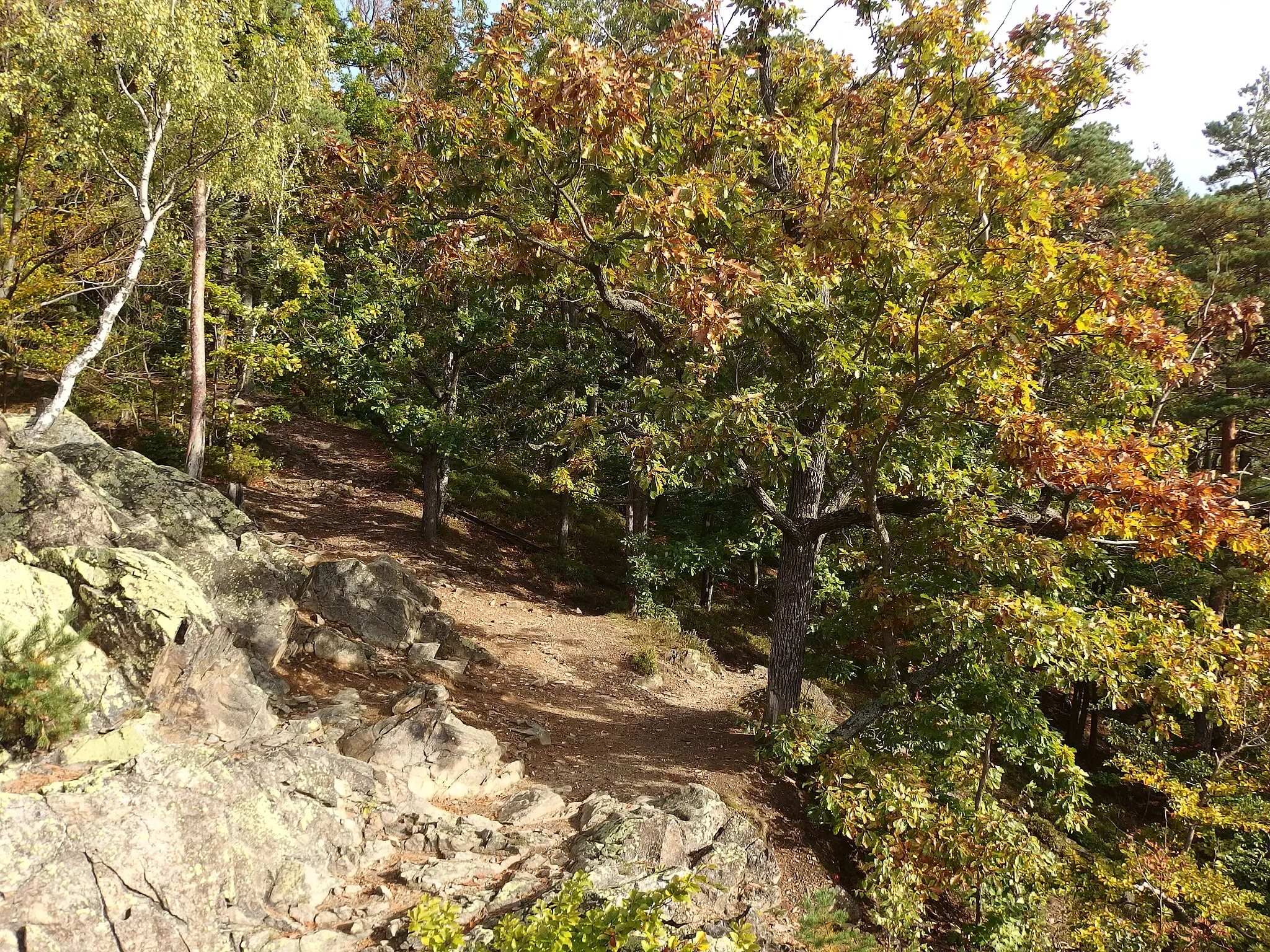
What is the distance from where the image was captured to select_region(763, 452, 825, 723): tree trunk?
33.2 feet

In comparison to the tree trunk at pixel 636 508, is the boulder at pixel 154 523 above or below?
below

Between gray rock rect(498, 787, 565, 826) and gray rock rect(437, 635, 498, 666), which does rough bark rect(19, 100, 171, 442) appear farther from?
gray rock rect(498, 787, 565, 826)

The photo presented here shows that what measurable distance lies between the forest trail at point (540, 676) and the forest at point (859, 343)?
3.48ft

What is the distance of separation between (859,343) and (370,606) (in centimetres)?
902

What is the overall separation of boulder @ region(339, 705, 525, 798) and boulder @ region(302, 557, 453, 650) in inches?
133

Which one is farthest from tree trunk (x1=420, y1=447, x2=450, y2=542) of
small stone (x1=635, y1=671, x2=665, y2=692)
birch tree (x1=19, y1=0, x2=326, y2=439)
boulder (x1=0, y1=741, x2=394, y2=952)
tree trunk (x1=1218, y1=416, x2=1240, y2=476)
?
tree trunk (x1=1218, y1=416, x2=1240, y2=476)

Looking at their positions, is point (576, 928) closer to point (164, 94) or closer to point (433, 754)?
point (433, 754)

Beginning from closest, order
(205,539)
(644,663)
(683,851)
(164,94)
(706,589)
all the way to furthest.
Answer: (683,851)
(205,539)
(164,94)
(644,663)
(706,589)

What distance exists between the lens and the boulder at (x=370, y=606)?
11.6 metres

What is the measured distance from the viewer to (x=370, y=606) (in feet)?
38.9

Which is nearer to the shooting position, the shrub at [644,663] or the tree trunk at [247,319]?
the shrub at [644,663]

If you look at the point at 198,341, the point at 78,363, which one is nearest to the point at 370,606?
the point at 78,363

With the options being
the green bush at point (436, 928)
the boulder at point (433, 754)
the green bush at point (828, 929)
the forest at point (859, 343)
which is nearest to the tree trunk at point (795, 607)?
the forest at point (859, 343)

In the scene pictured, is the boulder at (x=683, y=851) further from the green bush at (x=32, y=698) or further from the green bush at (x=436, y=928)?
the green bush at (x=32, y=698)
